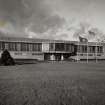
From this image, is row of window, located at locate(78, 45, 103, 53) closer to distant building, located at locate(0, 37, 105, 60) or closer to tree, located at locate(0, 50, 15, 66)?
distant building, located at locate(0, 37, 105, 60)

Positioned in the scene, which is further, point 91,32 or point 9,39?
point 91,32

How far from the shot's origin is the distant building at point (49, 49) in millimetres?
42031

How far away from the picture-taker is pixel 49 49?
143ft

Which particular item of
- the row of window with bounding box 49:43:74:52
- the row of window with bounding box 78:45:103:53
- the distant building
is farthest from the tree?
the row of window with bounding box 78:45:103:53

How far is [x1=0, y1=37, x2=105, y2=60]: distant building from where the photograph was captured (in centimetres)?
4203

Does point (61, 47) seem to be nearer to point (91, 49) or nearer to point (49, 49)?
point (49, 49)

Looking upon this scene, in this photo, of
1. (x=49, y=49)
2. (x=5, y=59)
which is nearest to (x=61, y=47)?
(x=49, y=49)

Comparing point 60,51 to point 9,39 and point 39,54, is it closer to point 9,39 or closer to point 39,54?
point 39,54

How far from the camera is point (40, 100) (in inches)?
233

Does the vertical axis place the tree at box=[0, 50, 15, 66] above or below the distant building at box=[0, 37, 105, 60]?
below

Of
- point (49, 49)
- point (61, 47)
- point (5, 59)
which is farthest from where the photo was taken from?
point (61, 47)

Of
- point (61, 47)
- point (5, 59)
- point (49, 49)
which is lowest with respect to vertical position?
point (5, 59)

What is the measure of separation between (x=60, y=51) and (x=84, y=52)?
10387 millimetres

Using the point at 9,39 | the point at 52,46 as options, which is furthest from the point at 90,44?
the point at 9,39
